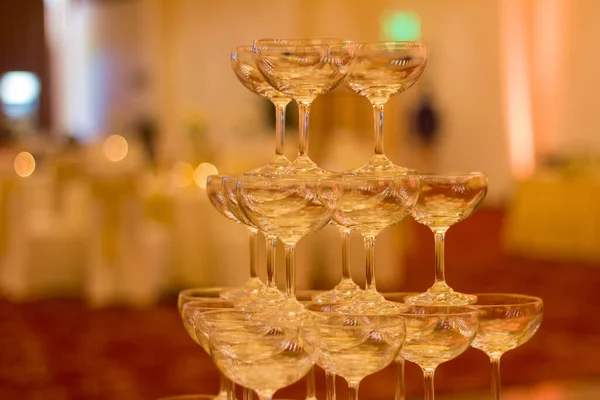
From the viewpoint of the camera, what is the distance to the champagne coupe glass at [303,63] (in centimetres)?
146

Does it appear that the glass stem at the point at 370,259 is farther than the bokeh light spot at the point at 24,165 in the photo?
No

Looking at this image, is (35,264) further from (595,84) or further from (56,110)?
(56,110)

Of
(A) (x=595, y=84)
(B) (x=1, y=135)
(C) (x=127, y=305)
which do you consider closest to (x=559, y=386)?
(C) (x=127, y=305)

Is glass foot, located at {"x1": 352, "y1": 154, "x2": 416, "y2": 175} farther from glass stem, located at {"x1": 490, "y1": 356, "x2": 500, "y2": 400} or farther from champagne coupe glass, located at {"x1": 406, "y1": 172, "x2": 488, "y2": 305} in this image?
Answer: glass stem, located at {"x1": 490, "y1": 356, "x2": 500, "y2": 400}

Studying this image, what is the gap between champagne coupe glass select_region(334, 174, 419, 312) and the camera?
56.3 inches

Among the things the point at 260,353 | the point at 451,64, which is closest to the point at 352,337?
the point at 260,353

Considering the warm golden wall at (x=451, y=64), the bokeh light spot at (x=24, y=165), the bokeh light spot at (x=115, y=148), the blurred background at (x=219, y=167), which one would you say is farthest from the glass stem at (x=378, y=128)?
the warm golden wall at (x=451, y=64)

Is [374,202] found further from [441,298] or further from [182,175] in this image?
[182,175]

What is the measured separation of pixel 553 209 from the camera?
9039mm

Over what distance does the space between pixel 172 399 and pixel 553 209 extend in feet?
25.5

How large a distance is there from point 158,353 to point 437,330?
12.2 ft

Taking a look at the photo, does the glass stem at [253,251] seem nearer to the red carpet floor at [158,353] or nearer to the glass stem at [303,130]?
the glass stem at [303,130]

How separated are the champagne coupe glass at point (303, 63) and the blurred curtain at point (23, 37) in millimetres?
15892

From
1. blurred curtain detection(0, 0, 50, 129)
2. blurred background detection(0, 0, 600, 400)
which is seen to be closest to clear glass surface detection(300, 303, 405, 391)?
blurred background detection(0, 0, 600, 400)
